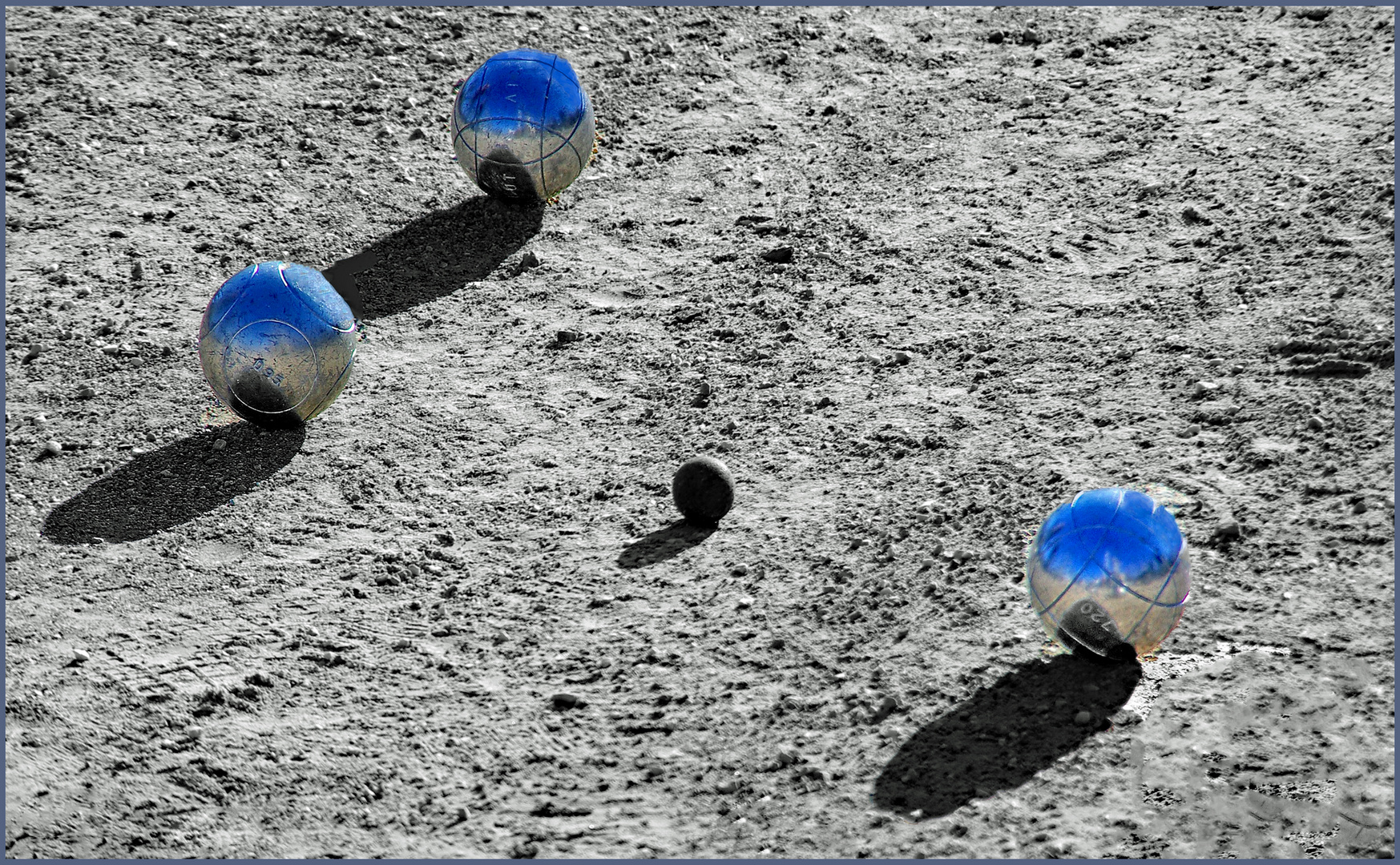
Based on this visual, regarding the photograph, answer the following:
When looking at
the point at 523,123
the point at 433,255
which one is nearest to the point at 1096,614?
the point at 523,123

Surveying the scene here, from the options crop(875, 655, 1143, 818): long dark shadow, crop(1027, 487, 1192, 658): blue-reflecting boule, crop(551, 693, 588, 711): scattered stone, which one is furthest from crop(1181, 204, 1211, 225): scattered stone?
crop(551, 693, 588, 711): scattered stone

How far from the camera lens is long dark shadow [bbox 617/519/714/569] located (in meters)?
6.79

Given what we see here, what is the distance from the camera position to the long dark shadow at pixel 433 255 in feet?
30.2

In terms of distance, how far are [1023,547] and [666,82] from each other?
626cm

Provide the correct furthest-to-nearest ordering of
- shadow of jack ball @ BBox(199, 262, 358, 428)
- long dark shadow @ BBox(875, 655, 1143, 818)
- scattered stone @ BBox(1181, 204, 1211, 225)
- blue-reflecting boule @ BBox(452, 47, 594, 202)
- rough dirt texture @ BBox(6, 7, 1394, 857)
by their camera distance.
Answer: blue-reflecting boule @ BBox(452, 47, 594, 202), scattered stone @ BBox(1181, 204, 1211, 225), shadow of jack ball @ BBox(199, 262, 358, 428), rough dirt texture @ BBox(6, 7, 1394, 857), long dark shadow @ BBox(875, 655, 1143, 818)

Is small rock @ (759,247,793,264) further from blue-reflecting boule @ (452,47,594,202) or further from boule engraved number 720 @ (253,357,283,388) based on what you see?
boule engraved number 720 @ (253,357,283,388)

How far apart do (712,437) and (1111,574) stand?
275 centimetres

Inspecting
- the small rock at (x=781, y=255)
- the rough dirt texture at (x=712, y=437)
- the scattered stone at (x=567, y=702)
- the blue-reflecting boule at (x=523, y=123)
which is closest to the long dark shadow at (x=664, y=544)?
the rough dirt texture at (x=712, y=437)

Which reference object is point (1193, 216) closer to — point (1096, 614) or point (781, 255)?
point (781, 255)

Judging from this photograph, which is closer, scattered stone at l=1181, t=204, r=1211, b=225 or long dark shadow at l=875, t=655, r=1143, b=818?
long dark shadow at l=875, t=655, r=1143, b=818

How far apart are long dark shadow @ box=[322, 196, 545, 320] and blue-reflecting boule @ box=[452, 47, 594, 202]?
310mm

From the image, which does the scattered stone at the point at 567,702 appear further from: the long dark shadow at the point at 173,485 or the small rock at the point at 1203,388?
the small rock at the point at 1203,388

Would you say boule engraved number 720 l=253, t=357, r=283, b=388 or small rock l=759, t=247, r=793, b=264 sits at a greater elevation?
small rock l=759, t=247, r=793, b=264

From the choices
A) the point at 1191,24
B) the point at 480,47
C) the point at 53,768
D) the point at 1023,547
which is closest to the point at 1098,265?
the point at 1023,547
